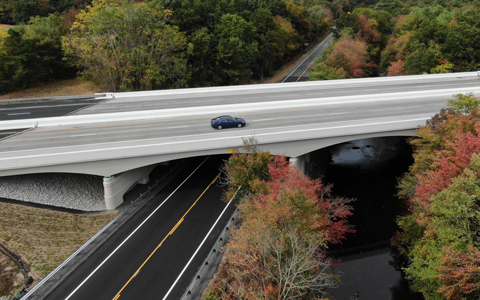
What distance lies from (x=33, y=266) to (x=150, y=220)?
8955mm

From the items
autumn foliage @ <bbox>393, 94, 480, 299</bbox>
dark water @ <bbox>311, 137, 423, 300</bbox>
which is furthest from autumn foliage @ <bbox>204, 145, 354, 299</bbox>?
autumn foliage @ <bbox>393, 94, 480, 299</bbox>

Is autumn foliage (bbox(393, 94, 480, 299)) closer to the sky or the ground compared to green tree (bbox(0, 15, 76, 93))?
closer to the ground

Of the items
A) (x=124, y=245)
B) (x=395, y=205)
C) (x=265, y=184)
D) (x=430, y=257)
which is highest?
(x=265, y=184)

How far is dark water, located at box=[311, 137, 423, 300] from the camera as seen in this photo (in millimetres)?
24156

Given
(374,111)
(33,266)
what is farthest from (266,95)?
(33,266)

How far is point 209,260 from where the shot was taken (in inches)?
880

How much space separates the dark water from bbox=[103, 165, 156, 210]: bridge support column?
66.9 ft

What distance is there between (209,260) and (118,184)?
42.8 ft

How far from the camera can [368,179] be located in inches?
1566

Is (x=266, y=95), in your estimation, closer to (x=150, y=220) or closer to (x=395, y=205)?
(x=395, y=205)

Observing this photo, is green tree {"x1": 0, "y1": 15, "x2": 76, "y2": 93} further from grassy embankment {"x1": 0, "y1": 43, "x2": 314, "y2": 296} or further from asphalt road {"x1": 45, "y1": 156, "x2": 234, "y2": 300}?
asphalt road {"x1": 45, "y1": 156, "x2": 234, "y2": 300}

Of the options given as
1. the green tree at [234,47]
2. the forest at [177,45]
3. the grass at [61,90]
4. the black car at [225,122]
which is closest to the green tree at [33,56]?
the forest at [177,45]

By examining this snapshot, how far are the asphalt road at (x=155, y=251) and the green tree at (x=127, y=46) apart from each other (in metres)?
30.2

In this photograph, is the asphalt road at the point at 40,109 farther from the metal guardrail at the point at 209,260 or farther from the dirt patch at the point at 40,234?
the metal guardrail at the point at 209,260
